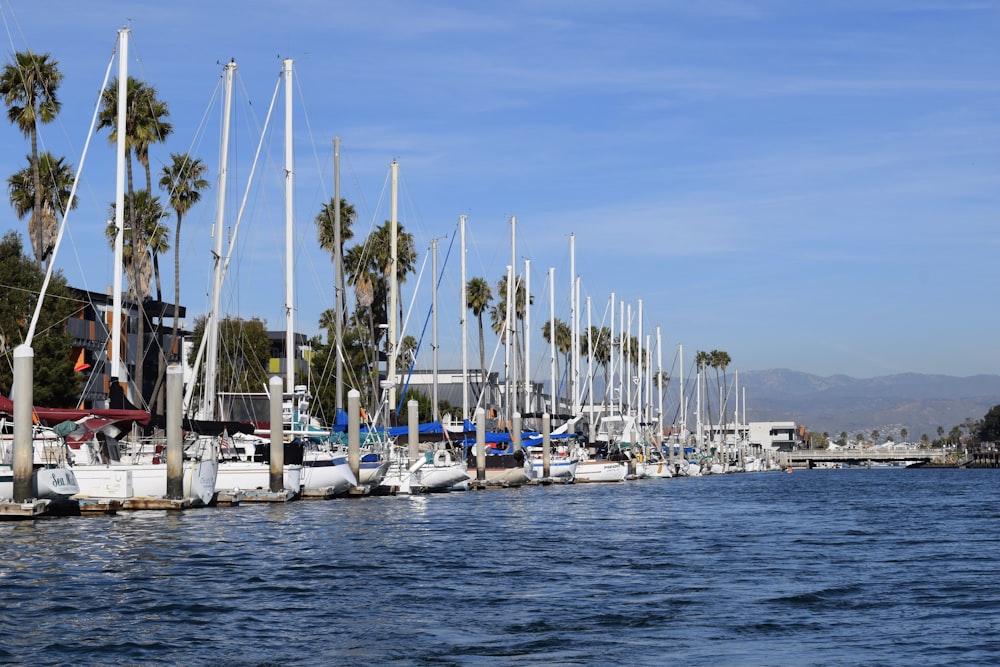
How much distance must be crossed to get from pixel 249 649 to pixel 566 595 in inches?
288

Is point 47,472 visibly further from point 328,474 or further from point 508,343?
point 508,343

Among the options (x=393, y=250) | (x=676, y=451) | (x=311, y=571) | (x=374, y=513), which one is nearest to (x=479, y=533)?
(x=374, y=513)

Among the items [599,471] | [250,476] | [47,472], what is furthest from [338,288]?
[599,471]

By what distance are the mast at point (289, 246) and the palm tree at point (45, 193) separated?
18.1 metres

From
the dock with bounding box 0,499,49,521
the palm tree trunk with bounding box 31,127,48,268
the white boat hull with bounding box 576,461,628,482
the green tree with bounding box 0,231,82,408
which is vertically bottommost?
the white boat hull with bounding box 576,461,628,482

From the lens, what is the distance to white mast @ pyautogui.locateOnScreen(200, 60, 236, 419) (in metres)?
53.1

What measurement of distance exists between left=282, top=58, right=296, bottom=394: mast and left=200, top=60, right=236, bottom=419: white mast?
101 inches

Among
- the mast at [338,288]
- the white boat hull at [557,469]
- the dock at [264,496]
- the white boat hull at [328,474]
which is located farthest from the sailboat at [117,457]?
the white boat hull at [557,469]

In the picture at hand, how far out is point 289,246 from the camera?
5481cm

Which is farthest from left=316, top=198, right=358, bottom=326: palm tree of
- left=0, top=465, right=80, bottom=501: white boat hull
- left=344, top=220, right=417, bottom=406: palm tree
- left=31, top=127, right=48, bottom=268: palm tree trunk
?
left=0, top=465, right=80, bottom=501: white boat hull

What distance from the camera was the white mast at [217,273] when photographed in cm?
5312

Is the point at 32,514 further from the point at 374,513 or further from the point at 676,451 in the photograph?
the point at 676,451

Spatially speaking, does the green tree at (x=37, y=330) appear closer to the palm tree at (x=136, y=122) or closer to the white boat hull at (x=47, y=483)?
the palm tree at (x=136, y=122)

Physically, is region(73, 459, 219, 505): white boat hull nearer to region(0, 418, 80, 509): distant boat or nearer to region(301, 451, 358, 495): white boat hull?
region(0, 418, 80, 509): distant boat
